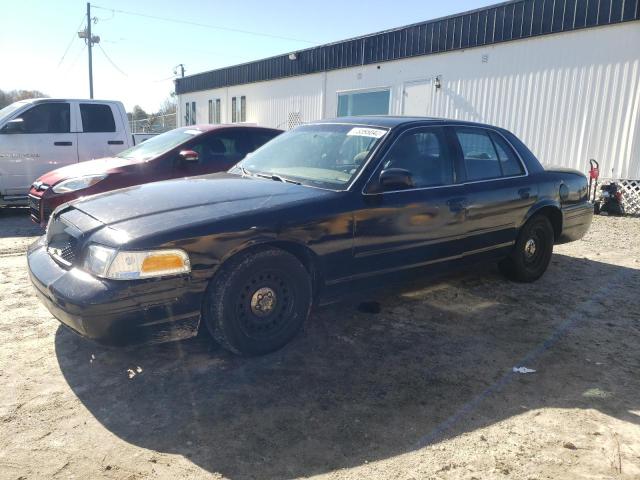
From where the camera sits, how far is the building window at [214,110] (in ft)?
85.7

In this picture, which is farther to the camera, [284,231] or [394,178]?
[394,178]

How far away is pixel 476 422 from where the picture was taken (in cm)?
275

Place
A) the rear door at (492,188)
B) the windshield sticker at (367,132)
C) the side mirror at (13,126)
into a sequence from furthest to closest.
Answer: the side mirror at (13,126) < the rear door at (492,188) < the windshield sticker at (367,132)

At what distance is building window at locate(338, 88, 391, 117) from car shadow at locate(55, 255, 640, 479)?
11877mm

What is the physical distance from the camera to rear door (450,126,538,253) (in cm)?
440

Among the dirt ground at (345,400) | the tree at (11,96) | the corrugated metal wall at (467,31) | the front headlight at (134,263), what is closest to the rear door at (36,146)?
the dirt ground at (345,400)

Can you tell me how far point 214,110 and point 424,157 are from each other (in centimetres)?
2406

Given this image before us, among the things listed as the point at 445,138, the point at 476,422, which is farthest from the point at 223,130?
the point at 476,422

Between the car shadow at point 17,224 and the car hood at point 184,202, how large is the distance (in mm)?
4451

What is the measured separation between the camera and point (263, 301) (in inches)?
128

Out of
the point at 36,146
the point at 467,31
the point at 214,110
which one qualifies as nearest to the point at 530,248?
the point at 36,146

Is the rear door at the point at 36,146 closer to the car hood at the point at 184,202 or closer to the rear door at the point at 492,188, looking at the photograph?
the car hood at the point at 184,202

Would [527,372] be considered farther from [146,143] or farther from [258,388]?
[146,143]

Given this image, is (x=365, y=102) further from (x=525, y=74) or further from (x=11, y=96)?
(x=11, y=96)
